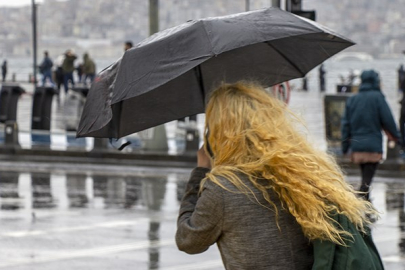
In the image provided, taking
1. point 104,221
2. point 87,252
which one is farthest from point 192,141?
point 87,252

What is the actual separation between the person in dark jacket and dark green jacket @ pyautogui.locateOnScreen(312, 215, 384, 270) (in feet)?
27.6

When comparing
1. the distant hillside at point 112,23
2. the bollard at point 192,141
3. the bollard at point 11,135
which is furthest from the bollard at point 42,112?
the distant hillside at point 112,23

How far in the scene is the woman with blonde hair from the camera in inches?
155

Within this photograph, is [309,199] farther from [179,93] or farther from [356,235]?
[179,93]

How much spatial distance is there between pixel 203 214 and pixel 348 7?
4020 inches

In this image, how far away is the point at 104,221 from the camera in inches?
482

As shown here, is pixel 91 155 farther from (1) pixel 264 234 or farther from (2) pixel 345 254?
(2) pixel 345 254

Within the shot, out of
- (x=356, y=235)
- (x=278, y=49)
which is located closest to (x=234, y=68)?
(x=278, y=49)

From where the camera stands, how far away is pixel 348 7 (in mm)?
104438

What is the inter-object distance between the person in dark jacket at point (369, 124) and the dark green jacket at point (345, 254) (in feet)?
27.6

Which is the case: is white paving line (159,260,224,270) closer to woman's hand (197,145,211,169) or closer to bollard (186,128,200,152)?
woman's hand (197,145,211,169)

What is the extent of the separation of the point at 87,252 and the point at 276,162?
21.5 ft

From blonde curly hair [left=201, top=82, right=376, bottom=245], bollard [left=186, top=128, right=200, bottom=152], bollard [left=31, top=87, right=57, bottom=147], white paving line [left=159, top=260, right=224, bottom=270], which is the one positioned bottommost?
white paving line [left=159, top=260, right=224, bottom=270]

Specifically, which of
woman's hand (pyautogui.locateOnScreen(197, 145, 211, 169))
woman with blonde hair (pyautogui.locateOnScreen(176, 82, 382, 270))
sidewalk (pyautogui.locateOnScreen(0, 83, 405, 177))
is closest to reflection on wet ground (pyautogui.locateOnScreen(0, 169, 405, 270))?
sidewalk (pyautogui.locateOnScreen(0, 83, 405, 177))
